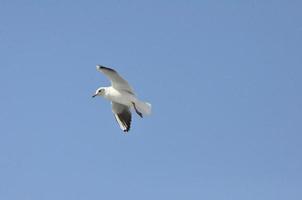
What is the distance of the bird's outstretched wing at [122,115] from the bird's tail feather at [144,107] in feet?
4.49

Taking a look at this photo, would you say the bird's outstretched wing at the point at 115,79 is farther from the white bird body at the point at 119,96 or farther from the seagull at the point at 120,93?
the white bird body at the point at 119,96

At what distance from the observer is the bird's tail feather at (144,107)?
21.1 metres

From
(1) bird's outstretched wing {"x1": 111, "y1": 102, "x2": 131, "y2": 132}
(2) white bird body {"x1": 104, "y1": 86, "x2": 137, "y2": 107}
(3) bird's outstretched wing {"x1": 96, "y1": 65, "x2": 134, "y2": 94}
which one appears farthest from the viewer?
(1) bird's outstretched wing {"x1": 111, "y1": 102, "x2": 131, "y2": 132}

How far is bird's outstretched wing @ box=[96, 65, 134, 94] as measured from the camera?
68.4 feet

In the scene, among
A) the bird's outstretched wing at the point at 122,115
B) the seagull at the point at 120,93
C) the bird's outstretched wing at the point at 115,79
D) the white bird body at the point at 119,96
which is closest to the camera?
the bird's outstretched wing at the point at 115,79

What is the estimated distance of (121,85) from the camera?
69.8 ft

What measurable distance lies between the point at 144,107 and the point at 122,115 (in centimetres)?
163

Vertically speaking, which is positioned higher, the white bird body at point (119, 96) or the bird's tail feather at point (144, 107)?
the white bird body at point (119, 96)

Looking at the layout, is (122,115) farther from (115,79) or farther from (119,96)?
(115,79)

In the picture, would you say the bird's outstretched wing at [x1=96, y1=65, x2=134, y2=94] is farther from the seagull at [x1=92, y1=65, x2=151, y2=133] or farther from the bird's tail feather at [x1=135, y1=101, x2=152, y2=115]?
the bird's tail feather at [x1=135, y1=101, x2=152, y2=115]

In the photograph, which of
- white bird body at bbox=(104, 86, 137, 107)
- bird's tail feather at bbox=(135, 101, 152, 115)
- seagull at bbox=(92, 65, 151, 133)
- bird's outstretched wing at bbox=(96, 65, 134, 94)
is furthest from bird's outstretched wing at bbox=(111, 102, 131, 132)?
bird's tail feather at bbox=(135, 101, 152, 115)

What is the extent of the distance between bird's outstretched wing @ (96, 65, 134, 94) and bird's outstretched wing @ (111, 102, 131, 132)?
122 cm

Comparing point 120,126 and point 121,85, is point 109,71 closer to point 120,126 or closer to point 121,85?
point 121,85

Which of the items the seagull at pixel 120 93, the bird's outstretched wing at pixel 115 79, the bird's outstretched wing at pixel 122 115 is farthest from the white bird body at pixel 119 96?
the bird's outstretched wing at pixel 122 115
